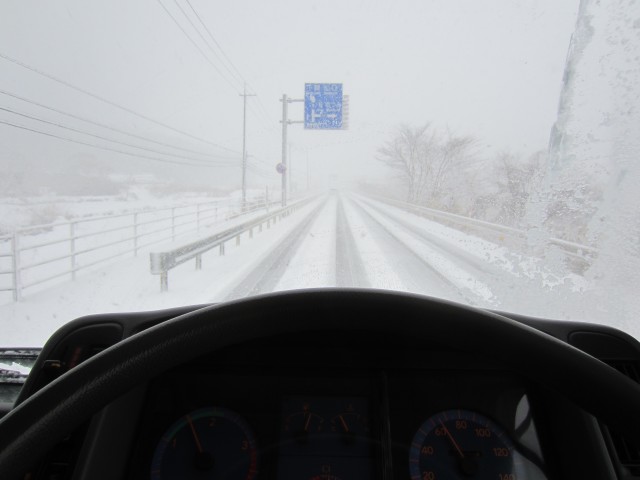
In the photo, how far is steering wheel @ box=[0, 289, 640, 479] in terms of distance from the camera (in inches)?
35.0

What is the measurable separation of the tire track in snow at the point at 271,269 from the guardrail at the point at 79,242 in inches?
27.9

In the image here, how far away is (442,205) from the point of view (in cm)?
398

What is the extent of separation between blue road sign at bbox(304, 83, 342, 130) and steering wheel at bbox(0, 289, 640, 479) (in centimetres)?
273

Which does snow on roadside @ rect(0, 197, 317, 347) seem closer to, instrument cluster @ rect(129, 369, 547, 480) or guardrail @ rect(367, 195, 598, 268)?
instrument cluster @ rect(129, 369, 547, 480)

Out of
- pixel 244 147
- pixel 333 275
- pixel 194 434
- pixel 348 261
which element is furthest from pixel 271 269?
pixel 194 434

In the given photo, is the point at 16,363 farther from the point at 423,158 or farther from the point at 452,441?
the point at 423,158

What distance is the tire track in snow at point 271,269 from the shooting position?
4176 mm

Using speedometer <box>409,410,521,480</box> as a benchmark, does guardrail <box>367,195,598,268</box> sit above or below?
above

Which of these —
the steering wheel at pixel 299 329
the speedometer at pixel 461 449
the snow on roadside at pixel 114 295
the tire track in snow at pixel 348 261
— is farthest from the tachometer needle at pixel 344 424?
the snow on roadside at pixel 114 295

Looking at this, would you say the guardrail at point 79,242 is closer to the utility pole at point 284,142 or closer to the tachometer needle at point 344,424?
the utility pole at point 284,142

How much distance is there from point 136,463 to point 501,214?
262 centimetres

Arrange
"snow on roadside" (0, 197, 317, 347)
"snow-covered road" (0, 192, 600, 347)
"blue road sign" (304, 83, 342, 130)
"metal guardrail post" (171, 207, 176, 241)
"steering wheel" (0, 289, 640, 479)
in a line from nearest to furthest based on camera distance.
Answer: "steering wheel" (0, 289, 640, 479) < "snow on roadside" (0, 197, 317, 347) < "snow-covered road" (0, 192, 600, 347) < "blue road sign" (304, 83, 342, 130) < "metal guardrail post" (171, 207, 176, 241)

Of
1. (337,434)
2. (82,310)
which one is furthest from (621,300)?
(82,310)

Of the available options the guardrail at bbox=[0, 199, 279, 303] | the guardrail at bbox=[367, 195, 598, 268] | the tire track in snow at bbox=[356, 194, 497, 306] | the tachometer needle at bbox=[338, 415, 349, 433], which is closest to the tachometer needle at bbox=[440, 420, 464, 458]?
Result: the tachometer needle at bbox=[338, 415, 349, 433]
